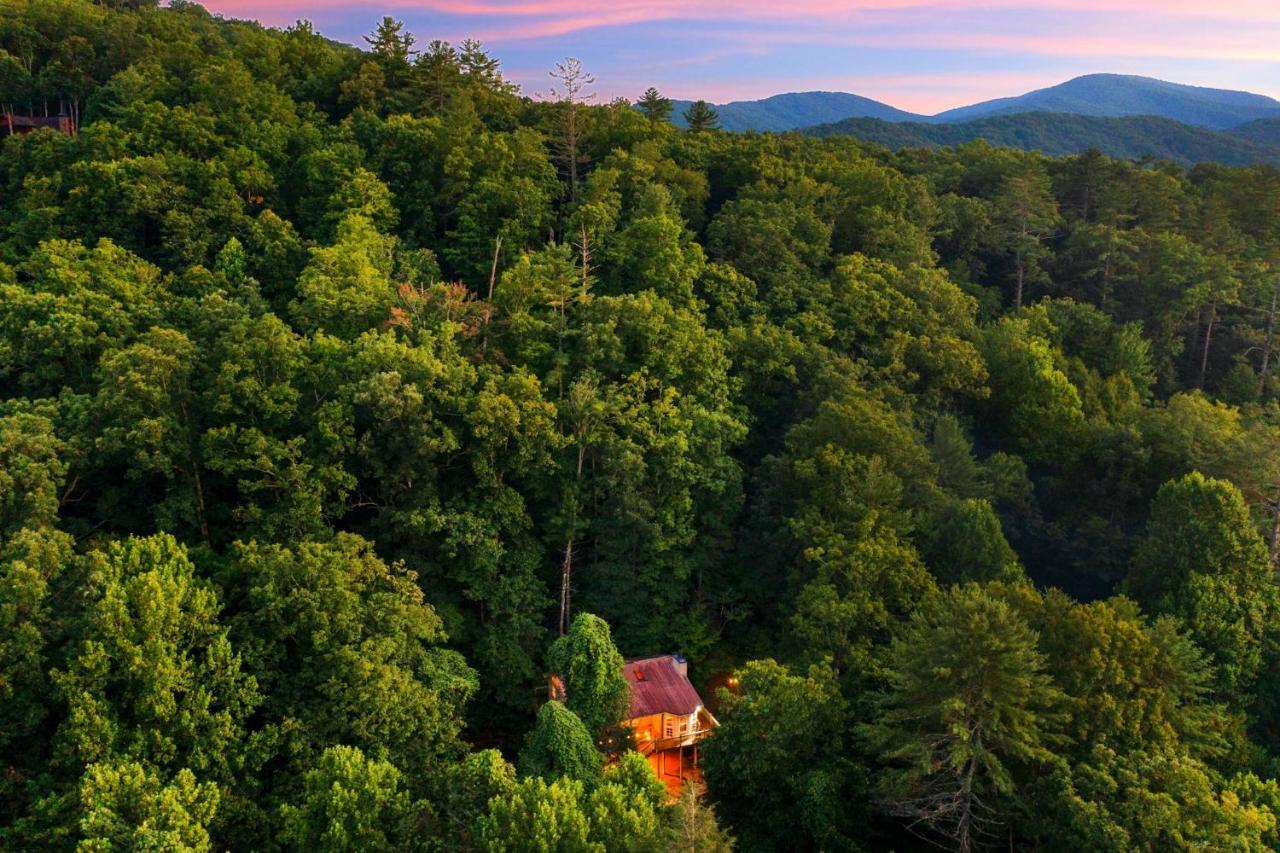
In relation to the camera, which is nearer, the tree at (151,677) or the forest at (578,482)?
the tree at (151,677)

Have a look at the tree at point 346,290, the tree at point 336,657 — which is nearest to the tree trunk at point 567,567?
the tree at point 336,657

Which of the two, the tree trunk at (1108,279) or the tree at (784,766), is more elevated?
Result: the tree trunk at (1108,279)

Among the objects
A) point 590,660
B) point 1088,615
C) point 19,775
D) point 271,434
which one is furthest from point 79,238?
point 1088,615

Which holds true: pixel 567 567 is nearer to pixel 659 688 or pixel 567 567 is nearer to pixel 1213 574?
pixel 659 688

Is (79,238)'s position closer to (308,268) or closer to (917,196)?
(308,268)

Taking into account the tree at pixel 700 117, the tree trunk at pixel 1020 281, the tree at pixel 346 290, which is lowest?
the tree at pixel 346 290

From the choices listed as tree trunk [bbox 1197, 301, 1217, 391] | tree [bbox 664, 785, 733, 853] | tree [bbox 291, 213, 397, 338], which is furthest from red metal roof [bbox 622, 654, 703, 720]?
tree trunk [bbox 1197, 301, 1217, 391]

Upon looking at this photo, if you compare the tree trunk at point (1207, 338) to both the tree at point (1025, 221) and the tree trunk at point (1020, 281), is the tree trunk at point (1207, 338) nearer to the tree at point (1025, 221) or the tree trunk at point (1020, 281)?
the tree at point (1025, 221)

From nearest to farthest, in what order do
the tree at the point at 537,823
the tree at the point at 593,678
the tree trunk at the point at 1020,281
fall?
the tree at the point at 537,823, the tree at the point at 593,678, the tree trunk at the point at 1020,281

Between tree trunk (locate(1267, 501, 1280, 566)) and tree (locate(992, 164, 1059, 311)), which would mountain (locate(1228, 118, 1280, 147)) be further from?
tree trunk (locate(1267, 501, 1280, 566))
